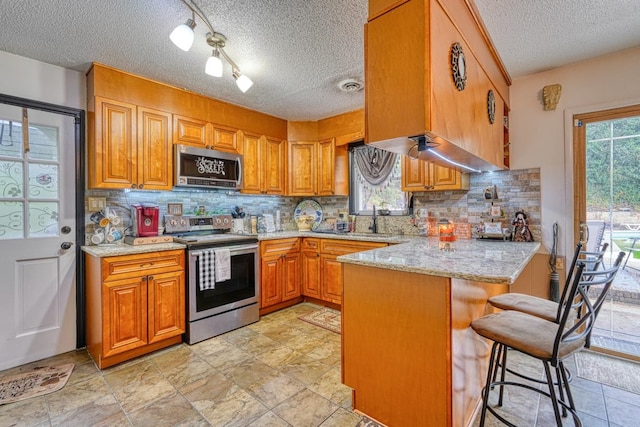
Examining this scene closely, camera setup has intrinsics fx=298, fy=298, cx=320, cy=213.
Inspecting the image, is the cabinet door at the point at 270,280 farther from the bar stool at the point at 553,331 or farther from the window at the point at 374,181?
the bar stool at the point at 553,331

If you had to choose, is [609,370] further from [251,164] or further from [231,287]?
[251,164]

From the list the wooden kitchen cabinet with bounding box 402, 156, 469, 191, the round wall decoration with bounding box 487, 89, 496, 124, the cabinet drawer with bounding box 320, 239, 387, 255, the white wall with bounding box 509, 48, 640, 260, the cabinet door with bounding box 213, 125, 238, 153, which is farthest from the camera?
the cabinet door with bounding box 213, 125, 238, 153

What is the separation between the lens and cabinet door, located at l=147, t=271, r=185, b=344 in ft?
8.31

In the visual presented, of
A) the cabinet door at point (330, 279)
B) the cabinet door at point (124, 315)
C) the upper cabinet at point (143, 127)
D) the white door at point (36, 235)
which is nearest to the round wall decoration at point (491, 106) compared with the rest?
the cabinet door at point (330, 279)

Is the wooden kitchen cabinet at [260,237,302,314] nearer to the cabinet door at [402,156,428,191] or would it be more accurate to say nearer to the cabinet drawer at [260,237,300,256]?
the cabinet drawer at [260,237,300,256]

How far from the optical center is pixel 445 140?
62.0 inches

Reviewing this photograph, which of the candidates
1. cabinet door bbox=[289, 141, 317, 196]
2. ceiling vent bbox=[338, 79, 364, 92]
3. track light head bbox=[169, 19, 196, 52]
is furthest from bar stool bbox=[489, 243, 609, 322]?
cabinet door bbox=[289, 141, 317, 196]

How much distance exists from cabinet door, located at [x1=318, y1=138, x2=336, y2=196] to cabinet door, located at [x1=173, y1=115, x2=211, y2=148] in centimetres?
145

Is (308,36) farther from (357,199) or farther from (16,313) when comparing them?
(16,313)

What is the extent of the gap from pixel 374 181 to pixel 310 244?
1165 millimetres

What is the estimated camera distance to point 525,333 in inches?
56.9

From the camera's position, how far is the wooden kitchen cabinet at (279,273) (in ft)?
11.2

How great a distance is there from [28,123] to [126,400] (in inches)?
91.5

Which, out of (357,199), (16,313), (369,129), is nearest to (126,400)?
(16,313)
